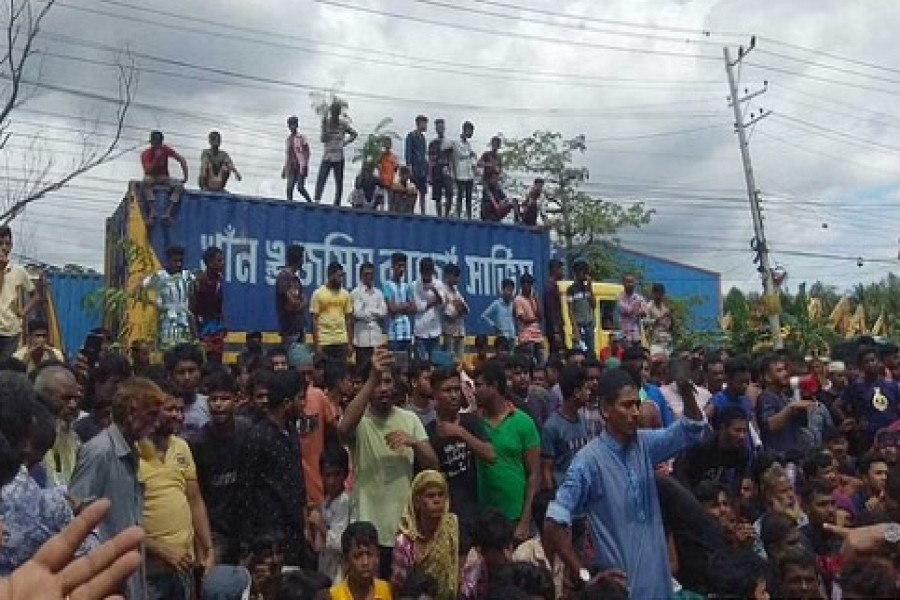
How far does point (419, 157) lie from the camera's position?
14625 mm

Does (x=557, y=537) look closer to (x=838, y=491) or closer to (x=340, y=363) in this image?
(x=838, y=491)

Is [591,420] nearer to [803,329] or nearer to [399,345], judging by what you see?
[399,345]

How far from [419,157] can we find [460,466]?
9.02m

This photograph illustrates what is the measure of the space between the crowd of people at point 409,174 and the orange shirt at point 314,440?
6191 millimetres

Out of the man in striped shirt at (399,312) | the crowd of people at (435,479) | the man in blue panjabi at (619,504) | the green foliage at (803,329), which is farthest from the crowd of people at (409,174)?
the man in blue panjabi at (619,504)

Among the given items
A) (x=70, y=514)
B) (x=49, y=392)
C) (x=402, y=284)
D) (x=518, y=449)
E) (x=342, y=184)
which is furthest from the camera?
(x=342, y=184)

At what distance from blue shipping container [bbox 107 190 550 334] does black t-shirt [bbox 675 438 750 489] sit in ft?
21.5

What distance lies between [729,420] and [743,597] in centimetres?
224

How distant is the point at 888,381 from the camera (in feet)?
30.0

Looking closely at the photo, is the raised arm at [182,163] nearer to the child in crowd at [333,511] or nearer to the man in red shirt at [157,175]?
the man in red shirt at [157,175]

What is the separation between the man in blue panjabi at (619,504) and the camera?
419 centimetres

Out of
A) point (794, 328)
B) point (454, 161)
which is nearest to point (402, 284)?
point (454, 161)

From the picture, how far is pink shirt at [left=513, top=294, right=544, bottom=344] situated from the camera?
41.1 ft

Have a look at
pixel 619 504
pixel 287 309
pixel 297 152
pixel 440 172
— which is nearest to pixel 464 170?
pixel 440 172
